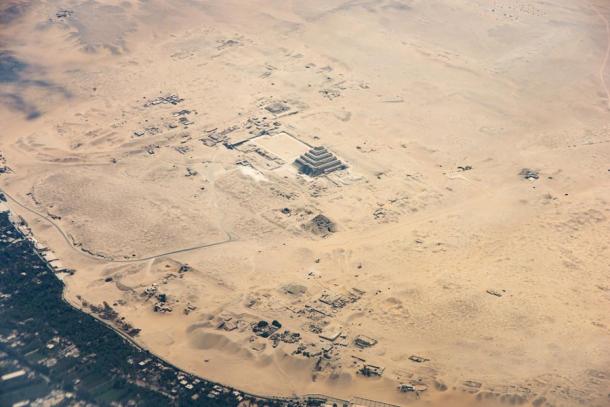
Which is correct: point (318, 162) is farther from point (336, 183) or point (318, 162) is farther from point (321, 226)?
point (321, 226)

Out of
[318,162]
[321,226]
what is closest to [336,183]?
[318,162]

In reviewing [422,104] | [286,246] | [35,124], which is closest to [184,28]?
[35,124]

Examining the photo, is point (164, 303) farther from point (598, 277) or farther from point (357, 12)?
point (357, 12)

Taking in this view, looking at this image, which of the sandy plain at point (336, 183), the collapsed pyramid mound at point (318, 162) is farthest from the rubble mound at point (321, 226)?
the collapsed pyramid mound at point (318, 162)

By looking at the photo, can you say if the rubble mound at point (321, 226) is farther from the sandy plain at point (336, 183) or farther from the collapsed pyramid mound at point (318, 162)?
the collapsed pyramid mound at point (318, 162)

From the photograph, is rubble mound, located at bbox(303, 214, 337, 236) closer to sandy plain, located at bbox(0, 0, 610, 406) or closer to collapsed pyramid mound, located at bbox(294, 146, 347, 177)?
sandy plain, located at bbox(0, 0, 610, 406)

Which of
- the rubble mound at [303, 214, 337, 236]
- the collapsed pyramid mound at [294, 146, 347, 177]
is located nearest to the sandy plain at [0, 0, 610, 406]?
the rubble mound at [303, 214, 337, 236]
